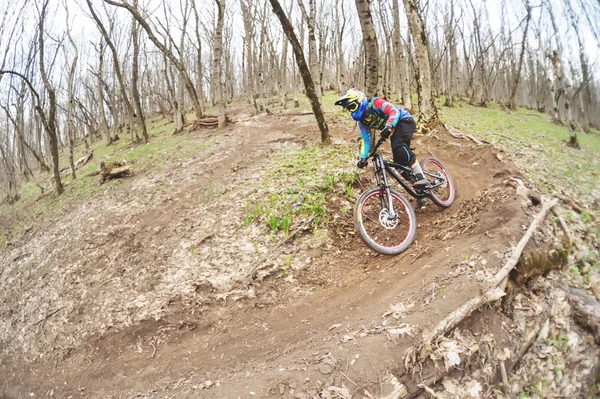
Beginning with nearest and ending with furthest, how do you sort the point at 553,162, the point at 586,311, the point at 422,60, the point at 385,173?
the point at 586,311
the point at 385,173
the point at 553,162
the point at 422,60

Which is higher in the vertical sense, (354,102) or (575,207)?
(354,102)

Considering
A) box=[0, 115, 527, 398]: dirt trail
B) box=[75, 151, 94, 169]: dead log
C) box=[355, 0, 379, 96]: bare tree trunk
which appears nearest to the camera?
box=[0, 115, 527, 398]: dirt trail

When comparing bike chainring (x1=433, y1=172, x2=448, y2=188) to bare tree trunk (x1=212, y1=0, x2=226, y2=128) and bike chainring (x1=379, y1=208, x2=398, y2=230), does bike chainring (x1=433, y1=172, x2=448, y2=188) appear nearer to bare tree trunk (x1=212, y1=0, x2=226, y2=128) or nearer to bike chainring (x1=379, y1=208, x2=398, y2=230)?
bike chainring (x1=379, y1=208, x2=398, y2=230)

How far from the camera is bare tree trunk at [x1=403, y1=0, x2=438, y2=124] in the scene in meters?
10.6

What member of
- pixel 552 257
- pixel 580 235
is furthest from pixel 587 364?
pixel 580 235

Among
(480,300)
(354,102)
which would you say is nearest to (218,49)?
(354,102)

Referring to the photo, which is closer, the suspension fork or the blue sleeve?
the suspension fork

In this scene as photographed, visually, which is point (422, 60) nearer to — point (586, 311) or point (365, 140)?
point (365, 140)

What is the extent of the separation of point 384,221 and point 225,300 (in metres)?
2.94

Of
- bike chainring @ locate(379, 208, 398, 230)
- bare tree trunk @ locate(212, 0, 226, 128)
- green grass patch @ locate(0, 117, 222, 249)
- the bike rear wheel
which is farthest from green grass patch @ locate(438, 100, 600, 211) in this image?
bare tree trunk @ locate(212, 0, 226, 128)

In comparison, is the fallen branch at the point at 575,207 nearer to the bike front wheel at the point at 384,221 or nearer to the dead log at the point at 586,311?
the dead log at the point at 586,311

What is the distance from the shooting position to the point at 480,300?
136 inches

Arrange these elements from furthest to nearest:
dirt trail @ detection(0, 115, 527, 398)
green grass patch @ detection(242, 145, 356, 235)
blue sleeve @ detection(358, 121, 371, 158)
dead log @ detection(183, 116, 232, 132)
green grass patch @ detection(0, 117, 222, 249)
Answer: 1. dead log @ detection(183, 116, 232, 132)
2. green grass patch @ detection(0, 117, 222, 249)
3. green grass patch @ detection(242, 145, 356, 235)
4. blue sleeve @ detection(358, 121, 371, 158)
5. dirt trail @ detection(0, 115, 527, 398)

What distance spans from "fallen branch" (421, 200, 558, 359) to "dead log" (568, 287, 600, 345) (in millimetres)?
922
